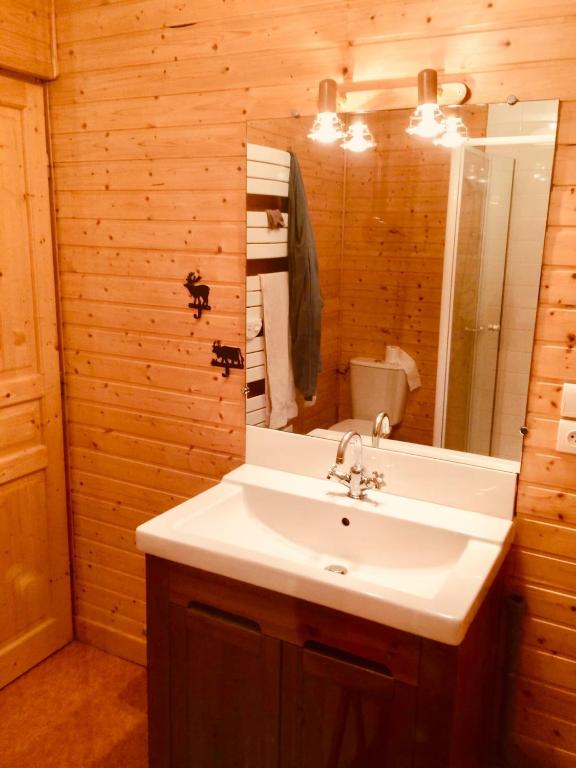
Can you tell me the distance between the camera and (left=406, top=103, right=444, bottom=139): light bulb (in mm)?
1634

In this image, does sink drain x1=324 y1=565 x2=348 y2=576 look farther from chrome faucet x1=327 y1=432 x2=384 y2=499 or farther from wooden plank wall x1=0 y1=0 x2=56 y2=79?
wooden plank wall x1=0 y1=0 x2=56 y2=79

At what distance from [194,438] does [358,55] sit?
4.16 ft

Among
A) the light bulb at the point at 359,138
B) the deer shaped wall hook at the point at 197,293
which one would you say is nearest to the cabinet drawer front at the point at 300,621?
the deer shaped wall hook at the point at 197,293

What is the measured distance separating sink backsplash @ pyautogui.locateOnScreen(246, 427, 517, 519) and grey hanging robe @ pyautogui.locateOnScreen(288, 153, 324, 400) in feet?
0.56

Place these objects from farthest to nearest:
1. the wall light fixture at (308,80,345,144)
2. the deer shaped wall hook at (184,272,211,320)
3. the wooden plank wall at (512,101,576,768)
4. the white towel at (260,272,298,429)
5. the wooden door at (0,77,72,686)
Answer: the wooden door at (0,77,72,686)
the deer shaped wall hook at (184,272,211,320)
the white towel at (260,272,298,429)
the wall light fixture at (308,80,345,144)
the wooden plank wall at (512,101,576,768)

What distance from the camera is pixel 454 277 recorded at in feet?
5.81

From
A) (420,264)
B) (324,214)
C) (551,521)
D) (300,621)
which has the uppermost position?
(324,214)

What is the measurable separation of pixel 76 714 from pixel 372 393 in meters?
1.54

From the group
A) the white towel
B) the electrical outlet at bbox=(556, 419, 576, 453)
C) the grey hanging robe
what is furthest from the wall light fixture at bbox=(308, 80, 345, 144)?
the electrical outlet at bbox=(556, 419, 576, 453)

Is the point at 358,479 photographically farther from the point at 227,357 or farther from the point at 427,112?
the point at 427,112

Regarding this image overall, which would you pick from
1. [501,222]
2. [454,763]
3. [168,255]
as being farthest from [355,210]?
[454,763]

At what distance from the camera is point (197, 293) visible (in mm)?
2148

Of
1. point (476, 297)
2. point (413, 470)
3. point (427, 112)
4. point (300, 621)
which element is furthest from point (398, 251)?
point (300, 621)

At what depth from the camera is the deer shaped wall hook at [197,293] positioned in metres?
2.14
